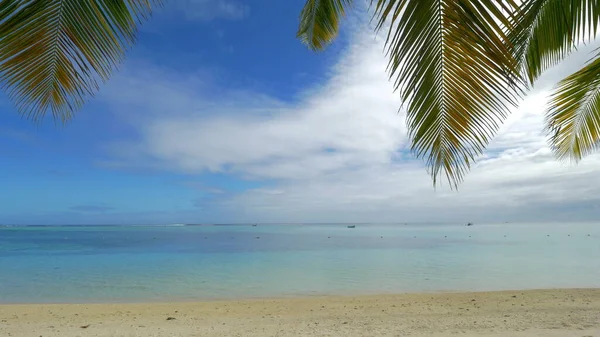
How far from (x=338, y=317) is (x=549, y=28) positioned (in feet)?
22.1

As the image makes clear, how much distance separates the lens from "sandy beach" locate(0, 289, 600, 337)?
7.26 m

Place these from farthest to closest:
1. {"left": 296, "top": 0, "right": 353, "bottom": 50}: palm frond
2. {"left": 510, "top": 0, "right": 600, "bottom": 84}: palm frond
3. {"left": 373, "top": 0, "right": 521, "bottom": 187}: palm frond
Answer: {"left": 296, "top": 0, "right": 353, "bottom": 50}: palm frond
{"left": 510, "top": 0, "right": 600, "bottom": 84}: palm frond
{"left": 373, "top": 0, "right": 521, "bottom": 187}: palm frond

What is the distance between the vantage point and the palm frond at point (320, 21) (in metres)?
6.60

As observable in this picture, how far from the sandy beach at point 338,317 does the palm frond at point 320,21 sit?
5362 mm

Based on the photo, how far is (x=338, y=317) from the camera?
28.3 feet

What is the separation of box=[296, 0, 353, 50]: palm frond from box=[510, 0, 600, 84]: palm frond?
2.77 m

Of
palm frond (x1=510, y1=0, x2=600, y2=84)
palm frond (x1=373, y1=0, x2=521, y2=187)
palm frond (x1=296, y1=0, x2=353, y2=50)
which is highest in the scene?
palm frond (x1=296, y1=0, x2=353, y2=50)

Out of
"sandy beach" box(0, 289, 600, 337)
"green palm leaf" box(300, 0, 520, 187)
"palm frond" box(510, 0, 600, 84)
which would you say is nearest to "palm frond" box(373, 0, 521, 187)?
"green palm leaf" box(300, 0, 520, 187)

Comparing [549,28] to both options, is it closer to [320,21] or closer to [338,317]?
[320,21]

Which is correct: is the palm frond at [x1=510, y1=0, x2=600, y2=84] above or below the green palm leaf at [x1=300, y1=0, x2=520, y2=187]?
above

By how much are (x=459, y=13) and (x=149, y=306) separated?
11.4 metres

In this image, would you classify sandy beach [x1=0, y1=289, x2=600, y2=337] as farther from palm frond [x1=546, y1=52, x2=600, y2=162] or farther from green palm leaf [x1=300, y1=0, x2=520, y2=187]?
green palm leaf [x1=300, y1=0, x2=520, y2=187]

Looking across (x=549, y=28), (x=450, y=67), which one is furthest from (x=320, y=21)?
(x=450, y=67)

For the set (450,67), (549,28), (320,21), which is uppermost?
(320,21)
